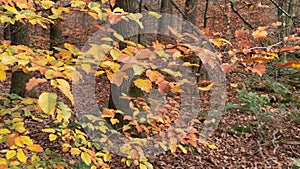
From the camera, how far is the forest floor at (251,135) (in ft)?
16.5

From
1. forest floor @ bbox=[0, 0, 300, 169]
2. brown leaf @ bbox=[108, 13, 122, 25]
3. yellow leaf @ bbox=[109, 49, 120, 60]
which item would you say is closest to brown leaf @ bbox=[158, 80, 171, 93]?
yellow leaf @ bbox=[109, 49, 120, 60]

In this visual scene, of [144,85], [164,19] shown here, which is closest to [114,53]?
[144,85]

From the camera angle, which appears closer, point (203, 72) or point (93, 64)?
point (93, 64)

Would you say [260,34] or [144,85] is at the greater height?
[260,34]

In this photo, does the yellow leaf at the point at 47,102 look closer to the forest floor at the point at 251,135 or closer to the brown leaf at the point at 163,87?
the brown leaf at the point at 163,87

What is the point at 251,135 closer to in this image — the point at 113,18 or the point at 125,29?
the point at 125,29

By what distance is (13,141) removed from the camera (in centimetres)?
192

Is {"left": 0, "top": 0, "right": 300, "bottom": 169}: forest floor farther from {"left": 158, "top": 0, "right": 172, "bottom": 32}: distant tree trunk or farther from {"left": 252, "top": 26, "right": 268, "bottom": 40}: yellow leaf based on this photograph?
{"left": 158, "top": 0, "right": 172, "bottom": 32}: distant tree trunk

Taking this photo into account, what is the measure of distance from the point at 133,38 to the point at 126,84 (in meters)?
0.65

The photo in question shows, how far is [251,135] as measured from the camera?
19.5 ft

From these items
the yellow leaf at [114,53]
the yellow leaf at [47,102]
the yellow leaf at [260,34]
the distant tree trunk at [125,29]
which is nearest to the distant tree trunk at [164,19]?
the distant tree trunk at [125,29]

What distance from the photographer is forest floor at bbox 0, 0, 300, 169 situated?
16.5 feet

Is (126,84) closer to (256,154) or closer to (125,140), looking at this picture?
(125,140)

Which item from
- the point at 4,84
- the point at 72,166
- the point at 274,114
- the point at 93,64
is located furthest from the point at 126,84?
the point at 4,84
